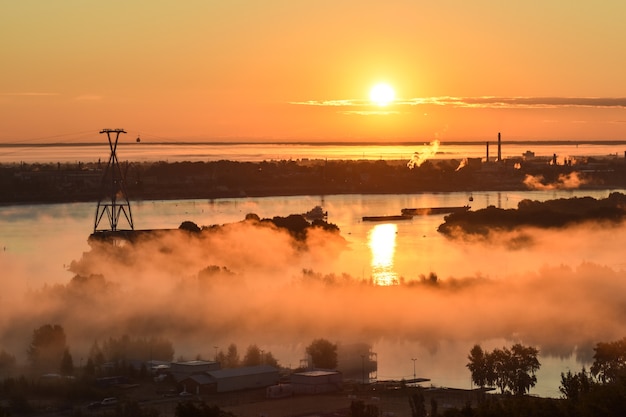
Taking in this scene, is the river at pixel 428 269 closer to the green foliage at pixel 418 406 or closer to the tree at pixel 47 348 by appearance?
the tree at pixel 47 348

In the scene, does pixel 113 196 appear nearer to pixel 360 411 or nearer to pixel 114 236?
pixel 114 236

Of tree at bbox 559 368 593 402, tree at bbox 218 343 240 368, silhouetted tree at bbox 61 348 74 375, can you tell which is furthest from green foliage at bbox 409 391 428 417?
silhouetted tree at bbox 61 348 74 375

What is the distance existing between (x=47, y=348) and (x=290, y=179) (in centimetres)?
4284

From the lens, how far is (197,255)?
26.0 metres

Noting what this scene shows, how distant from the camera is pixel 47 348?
14148 mm

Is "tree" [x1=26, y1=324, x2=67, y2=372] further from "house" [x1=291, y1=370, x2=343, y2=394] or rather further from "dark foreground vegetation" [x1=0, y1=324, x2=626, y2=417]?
"house" [x1=291, y1=370, x2=343, y2=394]

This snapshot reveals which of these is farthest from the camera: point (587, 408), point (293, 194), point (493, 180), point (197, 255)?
point (493, 180)

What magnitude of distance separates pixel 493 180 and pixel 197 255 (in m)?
A: 34.9

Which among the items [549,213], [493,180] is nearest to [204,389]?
[549,213]

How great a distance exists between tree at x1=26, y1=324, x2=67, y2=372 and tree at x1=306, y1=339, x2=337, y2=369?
281 cm

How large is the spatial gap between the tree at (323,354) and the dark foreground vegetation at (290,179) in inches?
1319

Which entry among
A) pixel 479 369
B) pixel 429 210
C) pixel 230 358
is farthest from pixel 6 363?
pixel 429 210

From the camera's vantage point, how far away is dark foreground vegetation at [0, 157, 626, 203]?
49.4 metres

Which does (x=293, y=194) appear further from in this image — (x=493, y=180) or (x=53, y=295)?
(x=53, y=295)
